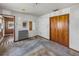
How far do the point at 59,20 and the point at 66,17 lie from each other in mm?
742

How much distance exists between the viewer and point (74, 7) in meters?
4.30

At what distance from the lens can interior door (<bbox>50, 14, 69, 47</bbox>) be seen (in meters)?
5.00

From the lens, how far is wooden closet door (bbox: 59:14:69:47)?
4.92 m

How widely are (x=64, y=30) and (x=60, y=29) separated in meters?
0.43

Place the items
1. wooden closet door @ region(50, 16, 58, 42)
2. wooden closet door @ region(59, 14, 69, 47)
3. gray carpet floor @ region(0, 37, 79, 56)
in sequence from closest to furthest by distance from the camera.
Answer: gray carpet floor @ region(0, 37, 79, 56)
wooden closet door @ region(59, 14, 69, 47)
wooden closet door @ region(50, 16, 58, 42)

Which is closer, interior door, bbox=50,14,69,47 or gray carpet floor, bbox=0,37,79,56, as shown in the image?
gray carpet floor, bbox=0,37,79,56

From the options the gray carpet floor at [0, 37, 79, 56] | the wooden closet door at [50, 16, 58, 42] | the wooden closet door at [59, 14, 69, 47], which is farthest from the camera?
the wooden closet door at [50, 16, 58, 42]

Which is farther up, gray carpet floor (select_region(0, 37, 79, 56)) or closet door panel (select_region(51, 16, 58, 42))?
closet door panel (select_region(51, 16, 58, 42))

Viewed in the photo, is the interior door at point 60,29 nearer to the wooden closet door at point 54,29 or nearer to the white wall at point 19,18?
the wooden closet door at point 54,29

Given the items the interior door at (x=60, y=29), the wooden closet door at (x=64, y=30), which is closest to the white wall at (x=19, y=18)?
the interior door at (x=60, y=29)

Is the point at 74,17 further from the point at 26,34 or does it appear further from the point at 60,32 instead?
the point at 26,34

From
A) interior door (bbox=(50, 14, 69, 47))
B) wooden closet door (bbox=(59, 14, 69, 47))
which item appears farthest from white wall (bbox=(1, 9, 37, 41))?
wooden closet door (bbox=(59, 14, 69, 47))

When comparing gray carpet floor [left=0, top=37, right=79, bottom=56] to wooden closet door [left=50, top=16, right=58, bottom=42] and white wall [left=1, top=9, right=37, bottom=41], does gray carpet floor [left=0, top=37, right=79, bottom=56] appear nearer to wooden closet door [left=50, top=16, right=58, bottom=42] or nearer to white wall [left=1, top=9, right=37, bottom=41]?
wooden closet door [left=50, top=16, right=58, bottom=42]

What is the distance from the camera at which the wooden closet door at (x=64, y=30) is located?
4922mm
